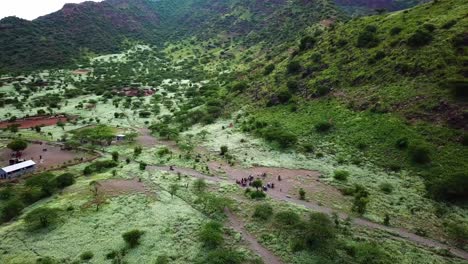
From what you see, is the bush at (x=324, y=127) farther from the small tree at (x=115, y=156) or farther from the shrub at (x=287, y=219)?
the small tree at (x=115, y=156)

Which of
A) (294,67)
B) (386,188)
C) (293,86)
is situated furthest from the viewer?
(294,67)

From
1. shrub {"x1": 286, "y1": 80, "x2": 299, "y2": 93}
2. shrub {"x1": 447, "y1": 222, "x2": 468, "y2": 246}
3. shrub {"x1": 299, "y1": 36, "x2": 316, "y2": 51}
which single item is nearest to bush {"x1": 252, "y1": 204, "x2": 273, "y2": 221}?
shrub {"x1": 447, "y1": 222, "x2": 468, "y2": 246}

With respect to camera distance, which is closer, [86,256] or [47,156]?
[86,256]

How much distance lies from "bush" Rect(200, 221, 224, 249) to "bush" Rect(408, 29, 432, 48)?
5528 cm

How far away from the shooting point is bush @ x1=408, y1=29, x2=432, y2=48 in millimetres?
69562

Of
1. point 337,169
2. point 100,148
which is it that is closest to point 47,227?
point 100,148

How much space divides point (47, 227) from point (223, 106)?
189 ft

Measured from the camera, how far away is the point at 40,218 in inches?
1746

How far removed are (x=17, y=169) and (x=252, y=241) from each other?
44.7 m

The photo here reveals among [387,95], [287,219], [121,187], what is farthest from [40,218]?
[387,95]

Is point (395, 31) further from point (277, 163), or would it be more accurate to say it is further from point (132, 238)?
point (132, 238)

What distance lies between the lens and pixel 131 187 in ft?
177

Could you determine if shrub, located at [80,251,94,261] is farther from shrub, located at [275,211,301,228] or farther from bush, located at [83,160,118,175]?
bush, located at [83,160,118,175]

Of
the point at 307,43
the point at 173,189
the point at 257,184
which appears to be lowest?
the point at 173,189
